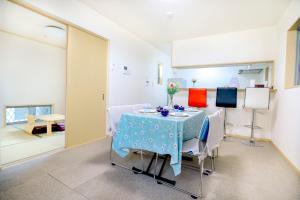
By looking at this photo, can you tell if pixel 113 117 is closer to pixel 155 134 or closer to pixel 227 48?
pixel 155 134

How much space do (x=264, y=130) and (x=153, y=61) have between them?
12.2 feet

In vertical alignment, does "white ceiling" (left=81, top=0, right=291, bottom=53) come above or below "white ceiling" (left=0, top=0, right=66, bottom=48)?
below

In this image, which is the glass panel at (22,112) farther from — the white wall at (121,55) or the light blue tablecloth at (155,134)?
the light blue tablecloth at (155,134)

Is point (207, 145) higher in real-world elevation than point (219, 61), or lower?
lower

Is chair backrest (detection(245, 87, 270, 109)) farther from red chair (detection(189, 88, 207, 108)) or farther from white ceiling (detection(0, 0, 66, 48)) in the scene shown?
white ceiling (detection(0, 0, 66, 48))

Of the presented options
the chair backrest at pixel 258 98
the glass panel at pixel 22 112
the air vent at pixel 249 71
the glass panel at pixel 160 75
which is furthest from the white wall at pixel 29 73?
the air vent at pixel 249 71

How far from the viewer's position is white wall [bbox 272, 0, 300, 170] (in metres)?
2.19

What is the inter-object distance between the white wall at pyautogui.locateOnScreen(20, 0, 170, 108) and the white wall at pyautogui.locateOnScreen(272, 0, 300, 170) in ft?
10.7

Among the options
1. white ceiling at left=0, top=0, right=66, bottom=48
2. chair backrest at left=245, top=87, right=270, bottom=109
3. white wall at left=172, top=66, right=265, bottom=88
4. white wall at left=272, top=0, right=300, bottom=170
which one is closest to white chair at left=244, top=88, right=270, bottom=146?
chair backrest at left=245, top=87, right=270, bottom=109

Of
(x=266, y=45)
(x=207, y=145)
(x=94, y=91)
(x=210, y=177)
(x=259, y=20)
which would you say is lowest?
(x=210, y=177)

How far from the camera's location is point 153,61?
5371mm

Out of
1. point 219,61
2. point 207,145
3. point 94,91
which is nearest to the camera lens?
point 207,145

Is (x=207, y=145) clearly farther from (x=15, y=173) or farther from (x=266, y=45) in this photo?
(x=266, y=45)

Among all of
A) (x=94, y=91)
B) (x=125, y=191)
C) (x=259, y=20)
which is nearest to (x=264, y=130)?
(x=259, y=20)
